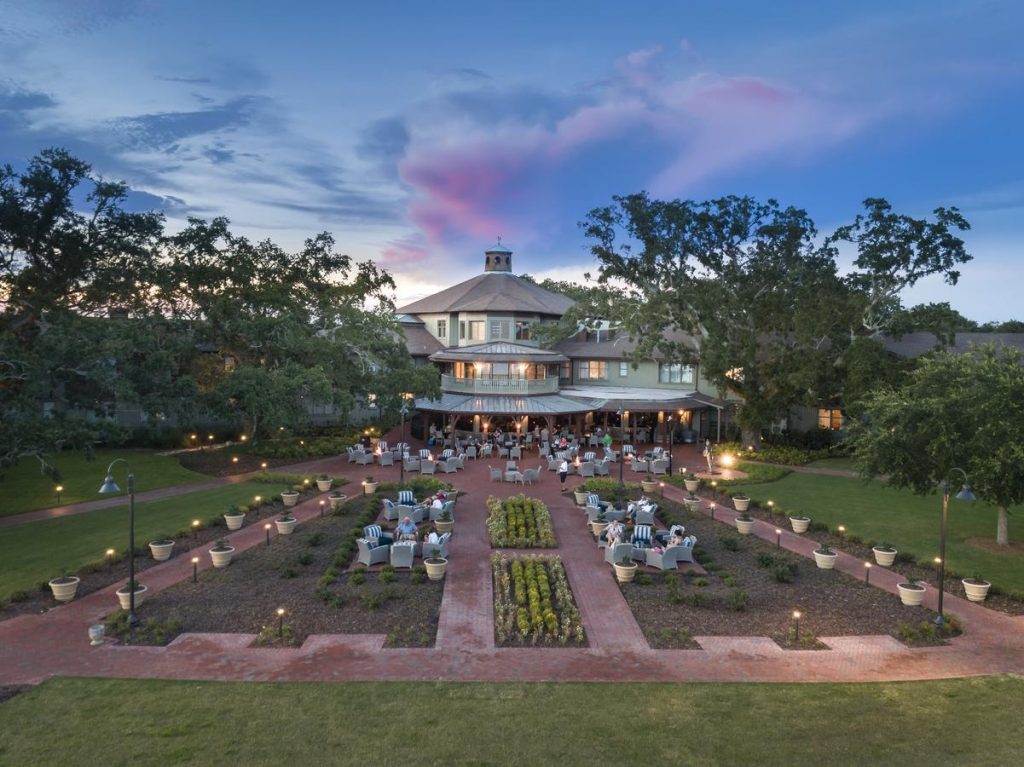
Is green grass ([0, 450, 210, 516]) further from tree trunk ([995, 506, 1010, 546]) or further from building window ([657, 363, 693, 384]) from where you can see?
tree trunk ([995, 506, 1010, 546])

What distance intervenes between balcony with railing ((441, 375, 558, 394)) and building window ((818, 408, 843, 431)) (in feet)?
58.2

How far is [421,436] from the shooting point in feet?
141

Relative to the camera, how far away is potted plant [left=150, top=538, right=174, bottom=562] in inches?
719

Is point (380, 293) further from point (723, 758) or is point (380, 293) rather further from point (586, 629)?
point (723, 758)

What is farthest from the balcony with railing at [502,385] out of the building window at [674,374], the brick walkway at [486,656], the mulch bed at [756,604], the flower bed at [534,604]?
the brick walkway at [486,656]

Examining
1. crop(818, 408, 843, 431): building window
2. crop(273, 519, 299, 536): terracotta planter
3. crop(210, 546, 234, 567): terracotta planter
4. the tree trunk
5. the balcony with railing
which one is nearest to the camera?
crop(210, 546, 234, 567): terracotta planter

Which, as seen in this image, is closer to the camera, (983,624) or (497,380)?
(983,624)

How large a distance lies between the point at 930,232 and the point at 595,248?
58.5ft

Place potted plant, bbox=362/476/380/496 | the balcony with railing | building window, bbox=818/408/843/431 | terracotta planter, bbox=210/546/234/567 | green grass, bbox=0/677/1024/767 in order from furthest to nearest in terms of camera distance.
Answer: building window, bbox=818/408/843/431 → the balcony with railing → potted plant, bbox=362/476/380/496 → terracotta planter, bbox=210/546/234/567 → green grass, bbox=0/677/1024/767

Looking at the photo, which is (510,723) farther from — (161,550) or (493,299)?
(493,299)

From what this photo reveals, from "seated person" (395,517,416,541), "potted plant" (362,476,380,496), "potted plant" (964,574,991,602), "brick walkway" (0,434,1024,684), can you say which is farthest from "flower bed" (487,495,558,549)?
"potted plant" (964,574,991,602)

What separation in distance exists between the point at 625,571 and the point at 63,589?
46.5 ft

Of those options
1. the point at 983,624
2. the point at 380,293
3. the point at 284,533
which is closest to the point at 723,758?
the point at 983,624

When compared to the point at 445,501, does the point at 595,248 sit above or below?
above
